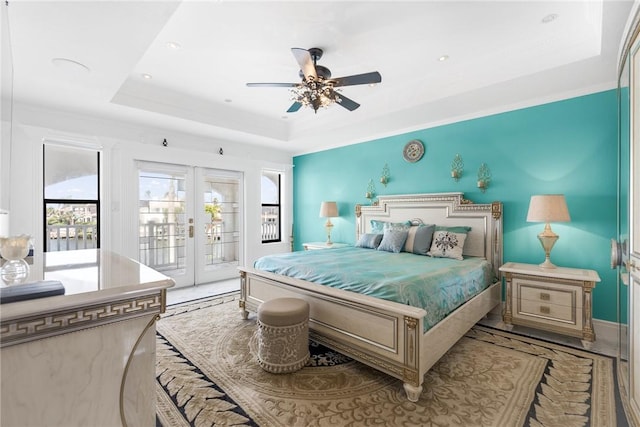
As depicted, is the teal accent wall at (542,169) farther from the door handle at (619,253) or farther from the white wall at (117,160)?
the white wall at (117,160)

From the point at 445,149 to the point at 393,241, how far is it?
1531mm

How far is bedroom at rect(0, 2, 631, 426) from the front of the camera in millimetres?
3039

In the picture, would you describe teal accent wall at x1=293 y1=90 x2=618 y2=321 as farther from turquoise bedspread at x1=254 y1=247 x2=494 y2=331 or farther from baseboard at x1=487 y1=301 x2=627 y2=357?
turquoise bedspread at x1=254 y1=247 x2=494 y2=331

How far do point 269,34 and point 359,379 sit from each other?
298 centimetres

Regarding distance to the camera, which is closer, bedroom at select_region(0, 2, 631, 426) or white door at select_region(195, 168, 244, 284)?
bedroom at select_region(0, 2, 631, 426)

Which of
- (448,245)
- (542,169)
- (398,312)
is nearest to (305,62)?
(398,312)

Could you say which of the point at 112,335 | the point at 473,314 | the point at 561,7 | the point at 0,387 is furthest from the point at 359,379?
the point at 561,7

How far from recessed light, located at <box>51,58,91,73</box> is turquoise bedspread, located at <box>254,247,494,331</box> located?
A: 254 cm

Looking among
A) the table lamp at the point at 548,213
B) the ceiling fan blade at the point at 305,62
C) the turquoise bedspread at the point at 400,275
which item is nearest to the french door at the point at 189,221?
the turquoise bedspread at the point at 400,275

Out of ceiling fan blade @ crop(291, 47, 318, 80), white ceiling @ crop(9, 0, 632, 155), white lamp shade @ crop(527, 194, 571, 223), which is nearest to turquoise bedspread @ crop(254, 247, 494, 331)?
white lamp shade @ crop(527, 194, 571, 223)

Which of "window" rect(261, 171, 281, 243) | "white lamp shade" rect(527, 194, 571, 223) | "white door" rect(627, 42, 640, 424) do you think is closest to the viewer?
"white door" rect(627, 42, 640, 424)

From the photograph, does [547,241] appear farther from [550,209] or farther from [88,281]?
[88,281]

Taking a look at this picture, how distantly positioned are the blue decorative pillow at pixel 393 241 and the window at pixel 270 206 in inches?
117

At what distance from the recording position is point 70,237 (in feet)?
13.2
